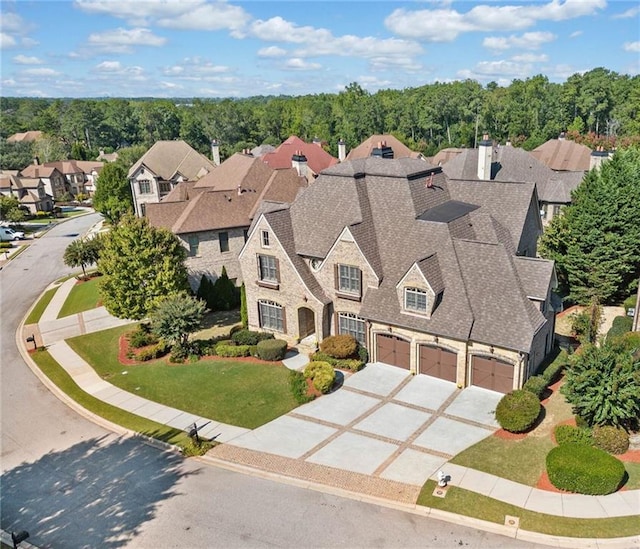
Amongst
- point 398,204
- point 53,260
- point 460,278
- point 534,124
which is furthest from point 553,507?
point 534,124

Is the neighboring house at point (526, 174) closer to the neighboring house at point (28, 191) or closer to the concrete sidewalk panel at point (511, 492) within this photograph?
the concrete sidewalk panel at point (511, 492)

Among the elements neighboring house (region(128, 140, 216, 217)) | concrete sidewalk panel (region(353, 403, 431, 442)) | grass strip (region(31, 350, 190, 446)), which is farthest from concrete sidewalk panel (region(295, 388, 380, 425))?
neighboring house (region(128, 140, 216, 217))

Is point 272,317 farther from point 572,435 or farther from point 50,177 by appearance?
point 50,177

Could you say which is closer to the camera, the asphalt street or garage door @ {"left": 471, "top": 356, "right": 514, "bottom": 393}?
the asphalt street

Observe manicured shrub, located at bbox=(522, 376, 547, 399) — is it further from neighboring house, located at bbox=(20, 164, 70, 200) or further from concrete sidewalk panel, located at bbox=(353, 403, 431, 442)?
neighboring house, located at bbox=(20, 164, 70, 200)

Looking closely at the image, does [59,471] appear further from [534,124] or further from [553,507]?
[534,124]

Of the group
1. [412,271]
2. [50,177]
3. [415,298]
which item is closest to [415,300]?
[415,298]
